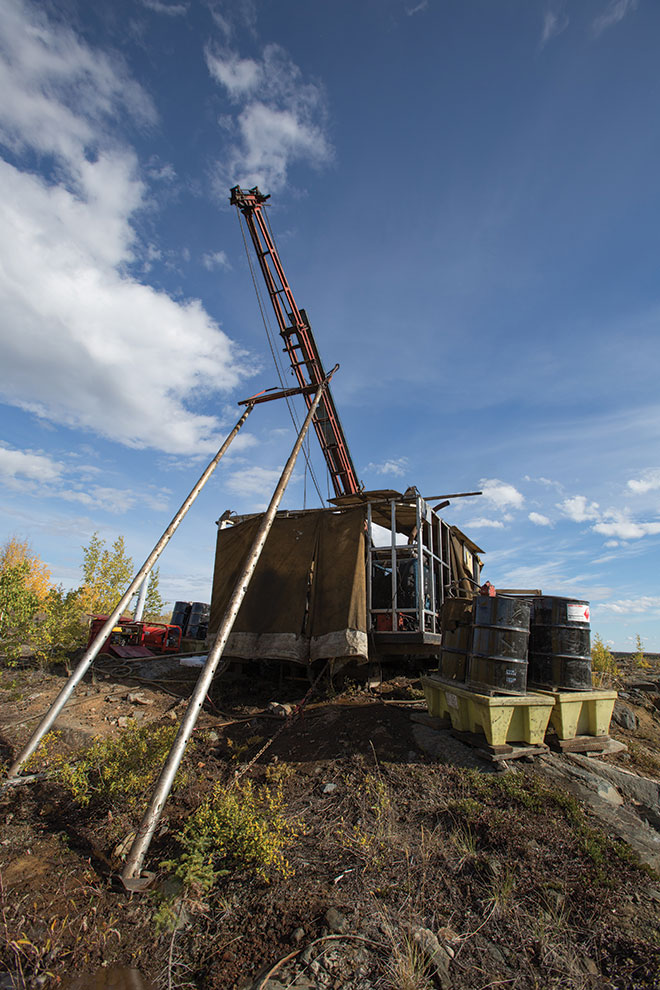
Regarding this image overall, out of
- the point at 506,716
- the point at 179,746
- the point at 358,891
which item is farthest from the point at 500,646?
the point at 179,746

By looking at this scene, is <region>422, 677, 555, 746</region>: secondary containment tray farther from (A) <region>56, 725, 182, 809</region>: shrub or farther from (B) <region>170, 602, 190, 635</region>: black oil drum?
(B) <region>170, 602, 190, 635</region>: black oil drum

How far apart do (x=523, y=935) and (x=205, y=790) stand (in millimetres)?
3384

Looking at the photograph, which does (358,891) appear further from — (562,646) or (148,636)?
(148,636)

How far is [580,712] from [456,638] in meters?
1.66

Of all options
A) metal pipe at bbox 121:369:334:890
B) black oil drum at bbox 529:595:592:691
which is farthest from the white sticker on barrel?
→ metal pipe at bbox 121:369:334:890

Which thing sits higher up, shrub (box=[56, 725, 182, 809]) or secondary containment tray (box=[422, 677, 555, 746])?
secondary containment tray (box=[422, 677, 555, 746])

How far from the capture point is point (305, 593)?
8562 mm

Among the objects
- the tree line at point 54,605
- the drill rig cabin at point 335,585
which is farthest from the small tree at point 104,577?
the drill rig cabin at point 335,585

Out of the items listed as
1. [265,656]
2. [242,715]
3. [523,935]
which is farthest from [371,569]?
[523,935]

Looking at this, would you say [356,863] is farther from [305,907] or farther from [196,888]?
[196,888]

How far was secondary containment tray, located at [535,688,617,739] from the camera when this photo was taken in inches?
200

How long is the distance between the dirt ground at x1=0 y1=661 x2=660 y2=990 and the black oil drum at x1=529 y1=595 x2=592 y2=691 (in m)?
0.97

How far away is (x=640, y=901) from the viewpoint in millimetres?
2984

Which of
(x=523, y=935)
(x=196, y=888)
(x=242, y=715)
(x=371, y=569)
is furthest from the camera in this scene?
(x=371, y=569)
